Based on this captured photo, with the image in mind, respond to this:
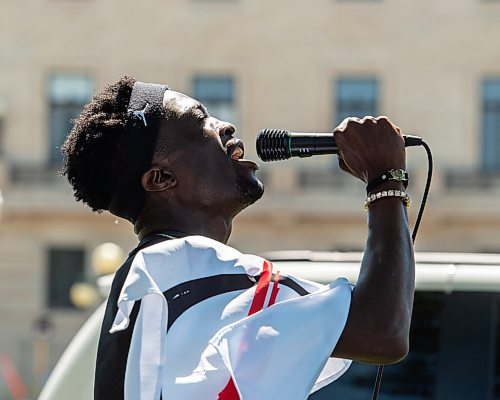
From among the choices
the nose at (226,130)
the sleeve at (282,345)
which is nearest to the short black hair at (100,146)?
the nose at (226,130)

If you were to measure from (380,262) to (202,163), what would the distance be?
423mm

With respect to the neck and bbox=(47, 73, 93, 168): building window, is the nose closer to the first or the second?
the neck

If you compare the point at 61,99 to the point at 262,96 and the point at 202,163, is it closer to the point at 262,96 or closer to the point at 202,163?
the point at 262,96

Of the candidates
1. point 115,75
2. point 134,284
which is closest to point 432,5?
point 115,75

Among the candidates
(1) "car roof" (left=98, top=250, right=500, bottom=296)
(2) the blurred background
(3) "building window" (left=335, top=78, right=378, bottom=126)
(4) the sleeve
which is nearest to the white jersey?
(4) the sleeve

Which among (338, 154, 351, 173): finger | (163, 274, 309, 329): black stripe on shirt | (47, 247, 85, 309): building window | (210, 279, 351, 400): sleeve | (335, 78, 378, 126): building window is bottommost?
(47, 247, 85, 309): building window

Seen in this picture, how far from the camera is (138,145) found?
2299 millimetres

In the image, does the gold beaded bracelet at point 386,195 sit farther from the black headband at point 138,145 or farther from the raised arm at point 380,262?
the black headband at point 138,145

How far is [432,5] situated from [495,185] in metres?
3.85

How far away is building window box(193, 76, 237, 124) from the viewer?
2548 cm

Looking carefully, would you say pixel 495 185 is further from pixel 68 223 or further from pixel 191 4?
pixel 68 223

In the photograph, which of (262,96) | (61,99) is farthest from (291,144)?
(61,99)

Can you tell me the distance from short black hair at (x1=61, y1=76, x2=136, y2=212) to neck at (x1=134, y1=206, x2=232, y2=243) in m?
0.10

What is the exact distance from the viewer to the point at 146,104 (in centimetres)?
232
